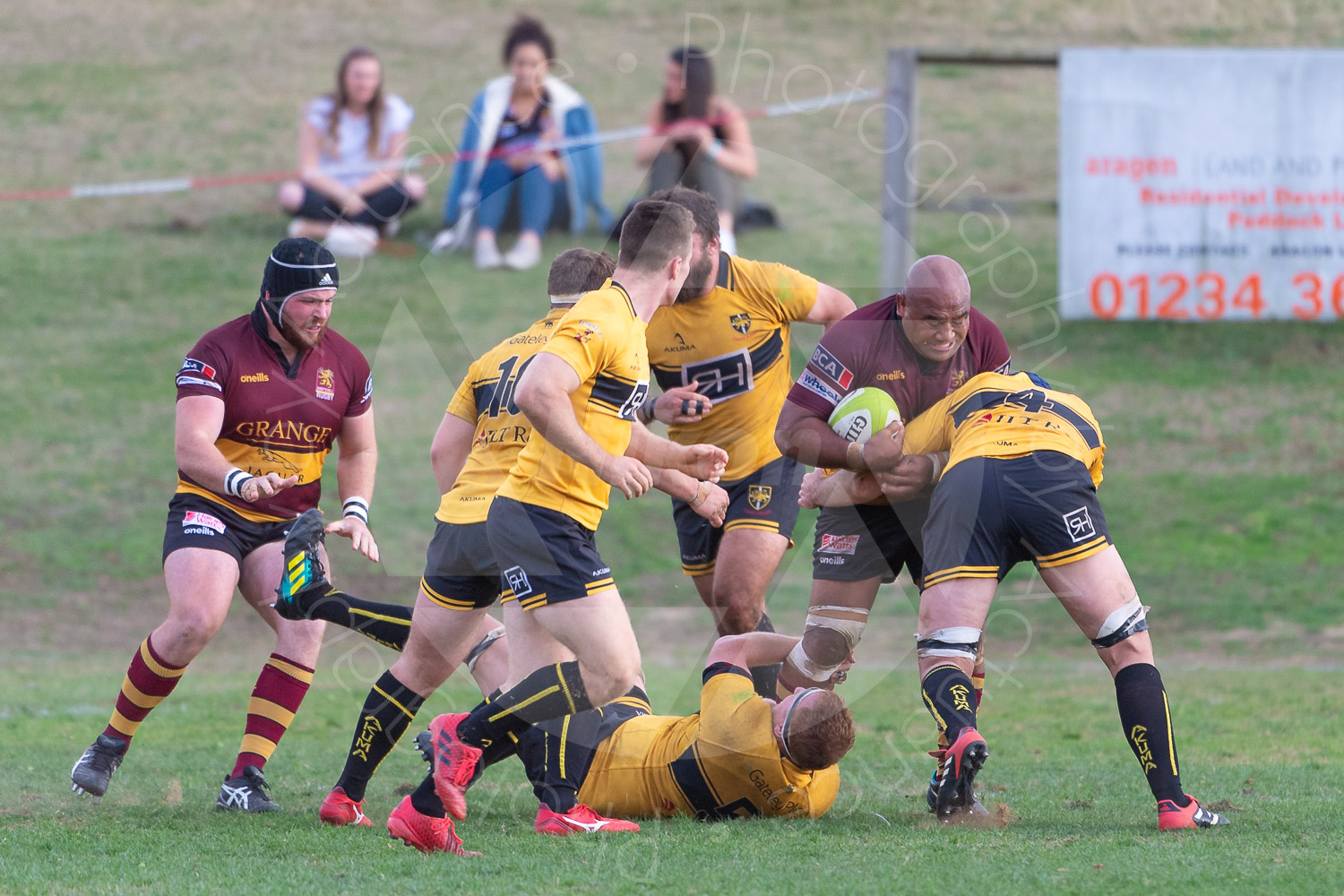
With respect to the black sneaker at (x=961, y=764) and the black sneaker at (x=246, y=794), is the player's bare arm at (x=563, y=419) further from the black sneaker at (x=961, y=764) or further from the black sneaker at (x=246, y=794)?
the black sneaker at (x=246, y=794)

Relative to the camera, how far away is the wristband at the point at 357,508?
232 inches

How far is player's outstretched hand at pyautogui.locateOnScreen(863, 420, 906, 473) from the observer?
5594 millimetres

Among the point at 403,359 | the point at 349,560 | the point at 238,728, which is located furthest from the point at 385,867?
the point at 403,359

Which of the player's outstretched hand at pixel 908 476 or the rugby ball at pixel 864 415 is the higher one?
the rugby ball at pixel 864 415

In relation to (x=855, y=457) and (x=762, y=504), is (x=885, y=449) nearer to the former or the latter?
(x=855, y=457)

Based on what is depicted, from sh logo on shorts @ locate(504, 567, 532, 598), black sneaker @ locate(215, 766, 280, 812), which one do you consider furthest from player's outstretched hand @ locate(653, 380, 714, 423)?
black sneaker @ locate(215, 766, 280, 812)

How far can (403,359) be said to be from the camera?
1468 centimetres

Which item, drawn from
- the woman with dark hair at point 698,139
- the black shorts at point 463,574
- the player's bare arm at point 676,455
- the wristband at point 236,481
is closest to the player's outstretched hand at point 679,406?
the player's bare arm at point 676,455

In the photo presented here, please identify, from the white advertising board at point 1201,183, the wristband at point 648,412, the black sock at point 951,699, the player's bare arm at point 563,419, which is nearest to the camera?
the player's bare arm at point 563,419

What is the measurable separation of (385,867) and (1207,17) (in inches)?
802

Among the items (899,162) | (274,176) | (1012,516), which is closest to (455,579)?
(1012,516)

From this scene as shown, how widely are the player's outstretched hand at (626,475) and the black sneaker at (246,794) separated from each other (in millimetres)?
2139

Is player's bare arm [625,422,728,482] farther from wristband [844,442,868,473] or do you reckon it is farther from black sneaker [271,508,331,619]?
black sneaker [271,508,331,619]

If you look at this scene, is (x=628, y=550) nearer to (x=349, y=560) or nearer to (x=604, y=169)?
(x=349, y=560)
